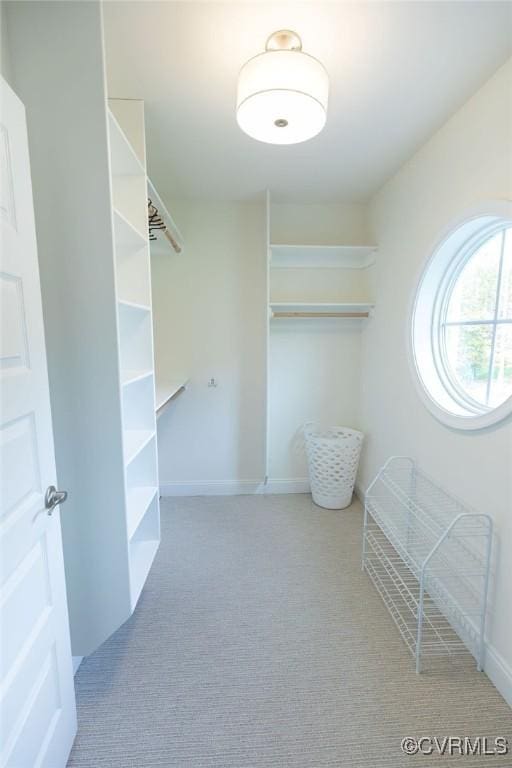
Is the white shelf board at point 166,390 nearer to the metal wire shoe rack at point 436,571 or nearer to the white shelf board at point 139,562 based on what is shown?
the white shelf board at point 139,562

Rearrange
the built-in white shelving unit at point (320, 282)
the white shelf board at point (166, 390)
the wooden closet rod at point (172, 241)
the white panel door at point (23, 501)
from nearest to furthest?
the white panel door at point (23, 501) < the white shelf board at point (166, 390) < the wooden closet rod at point (172, 241) < the built-in white shelving unit at point (320, 282)

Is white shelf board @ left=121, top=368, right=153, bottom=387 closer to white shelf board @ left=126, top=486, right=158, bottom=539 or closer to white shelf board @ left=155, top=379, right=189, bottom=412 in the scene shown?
white shelf board @ left=155, top=379, right=189, bottom=412

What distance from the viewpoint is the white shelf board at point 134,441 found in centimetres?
151

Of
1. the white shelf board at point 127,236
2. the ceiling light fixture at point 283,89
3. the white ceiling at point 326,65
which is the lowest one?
the white shelf board at point 127,236

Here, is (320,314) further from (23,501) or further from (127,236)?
(23,501)

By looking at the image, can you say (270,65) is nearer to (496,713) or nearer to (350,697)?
(350,697)

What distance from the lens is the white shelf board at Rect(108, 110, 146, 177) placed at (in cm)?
135

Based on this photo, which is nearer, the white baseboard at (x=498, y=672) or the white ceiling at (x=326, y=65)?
the white ceiling at (x=326, y=65)

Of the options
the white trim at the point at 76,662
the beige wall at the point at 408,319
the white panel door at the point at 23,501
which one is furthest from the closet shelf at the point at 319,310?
the white trim at the point at 76,662

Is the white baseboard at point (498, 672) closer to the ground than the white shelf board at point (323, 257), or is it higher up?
closer to the ground

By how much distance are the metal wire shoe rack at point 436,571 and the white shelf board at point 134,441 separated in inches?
51.9

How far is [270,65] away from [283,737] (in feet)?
7.69

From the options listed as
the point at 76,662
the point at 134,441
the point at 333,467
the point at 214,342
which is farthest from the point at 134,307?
the point at 333,467

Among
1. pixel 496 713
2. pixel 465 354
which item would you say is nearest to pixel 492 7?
pixel 465 354
